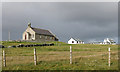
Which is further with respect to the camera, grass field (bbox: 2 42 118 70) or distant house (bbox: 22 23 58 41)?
distant house (bbox: 22 23 58 41)

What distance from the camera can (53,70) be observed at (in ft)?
40.3

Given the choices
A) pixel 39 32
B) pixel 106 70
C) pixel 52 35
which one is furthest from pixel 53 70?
pixel 52 35

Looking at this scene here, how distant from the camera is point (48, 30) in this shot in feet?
356

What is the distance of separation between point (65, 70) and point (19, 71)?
3739 millimetres

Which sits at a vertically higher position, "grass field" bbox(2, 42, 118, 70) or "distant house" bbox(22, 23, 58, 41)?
"distant house" bbox(22, 23, 58, 41)

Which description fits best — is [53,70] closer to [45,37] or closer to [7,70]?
[7,70]

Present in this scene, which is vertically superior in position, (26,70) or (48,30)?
(48,30)

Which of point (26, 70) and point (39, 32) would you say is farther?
point (39, 32)

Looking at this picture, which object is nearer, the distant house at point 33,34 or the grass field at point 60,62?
the grass field at point 60,62

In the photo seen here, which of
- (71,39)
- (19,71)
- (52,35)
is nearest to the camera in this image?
(19,71)

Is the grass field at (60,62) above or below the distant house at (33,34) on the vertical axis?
below

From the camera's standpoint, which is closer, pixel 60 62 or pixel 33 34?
pixel 60 62

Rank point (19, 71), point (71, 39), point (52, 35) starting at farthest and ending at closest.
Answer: point (71, 39) < point (52, 35) < point (19, 71)

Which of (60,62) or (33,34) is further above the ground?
(33,34)
